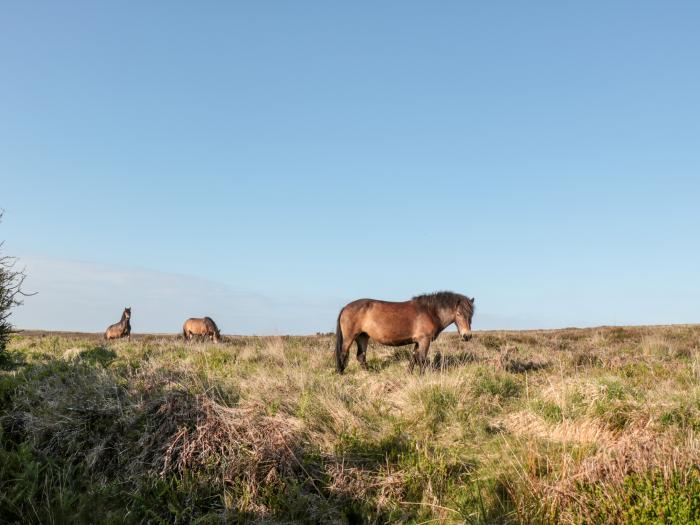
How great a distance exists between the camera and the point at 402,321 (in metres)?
13.0

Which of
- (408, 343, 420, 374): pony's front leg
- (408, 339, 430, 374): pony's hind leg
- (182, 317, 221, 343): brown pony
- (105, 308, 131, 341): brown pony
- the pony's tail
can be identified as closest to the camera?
(408, 343, 420, 374): pony's front leg

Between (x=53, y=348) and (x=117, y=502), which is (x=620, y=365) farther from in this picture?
(x=53, y=348)

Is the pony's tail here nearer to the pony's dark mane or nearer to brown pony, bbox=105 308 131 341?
the pony's dark mane

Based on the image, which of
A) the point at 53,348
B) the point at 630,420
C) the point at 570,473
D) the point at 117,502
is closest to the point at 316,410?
the point at 117,502

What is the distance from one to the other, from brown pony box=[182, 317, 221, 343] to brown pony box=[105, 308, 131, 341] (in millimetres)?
4401

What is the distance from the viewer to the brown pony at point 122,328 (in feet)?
108

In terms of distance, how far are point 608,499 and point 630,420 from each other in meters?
2.37

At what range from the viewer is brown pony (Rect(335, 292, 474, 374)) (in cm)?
1299

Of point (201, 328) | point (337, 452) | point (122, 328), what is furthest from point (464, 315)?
point (122, 328)

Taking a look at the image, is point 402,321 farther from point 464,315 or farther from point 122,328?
point 122,328

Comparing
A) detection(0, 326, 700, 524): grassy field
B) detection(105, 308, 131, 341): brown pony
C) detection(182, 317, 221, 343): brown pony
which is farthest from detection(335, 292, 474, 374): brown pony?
detection(105, 308, 131, 341): brown pony

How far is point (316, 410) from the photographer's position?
7371 mm

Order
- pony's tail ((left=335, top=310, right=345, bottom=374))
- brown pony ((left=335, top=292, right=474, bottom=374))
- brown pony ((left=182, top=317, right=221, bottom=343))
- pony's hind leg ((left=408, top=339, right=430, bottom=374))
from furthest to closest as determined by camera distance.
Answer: brown pony ((left=182, top=317, right=221, bottom=343)) < brown pony ((left=335, top=292, right=474, bottom=374)) < pony's tail ((left=335, top=310, right=345, bottom=374)) < pony's hind leg ((left=408, top=339, right=430, bottom=374))

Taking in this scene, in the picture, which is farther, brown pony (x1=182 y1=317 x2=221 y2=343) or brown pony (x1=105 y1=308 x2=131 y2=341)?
brown pony (x1=105 y1=308 x2=131 y2=341)
